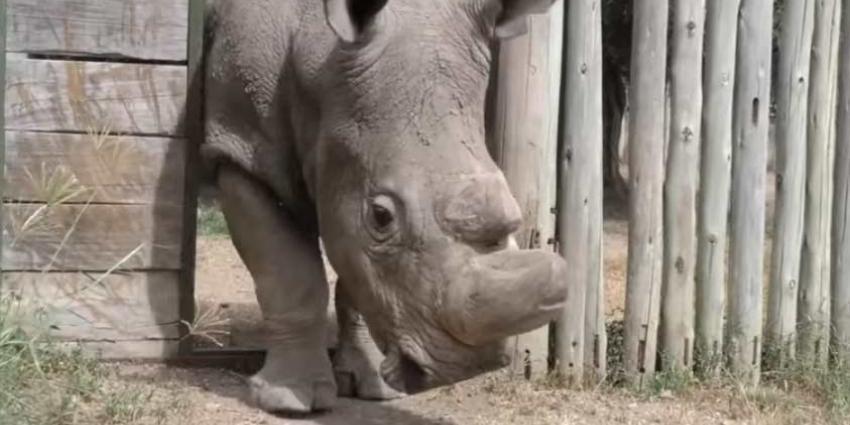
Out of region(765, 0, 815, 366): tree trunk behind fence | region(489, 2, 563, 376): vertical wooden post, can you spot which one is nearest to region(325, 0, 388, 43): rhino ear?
region(489, 2, 563, 376): vertical wooden post

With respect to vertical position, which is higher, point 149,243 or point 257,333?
point 149,243

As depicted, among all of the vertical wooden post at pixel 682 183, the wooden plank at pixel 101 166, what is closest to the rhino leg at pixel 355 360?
the wooden plank at pixel 101 166

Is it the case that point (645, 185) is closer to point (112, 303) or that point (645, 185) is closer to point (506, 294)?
point (506, 294)

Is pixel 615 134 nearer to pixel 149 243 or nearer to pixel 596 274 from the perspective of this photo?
pixel 596 274

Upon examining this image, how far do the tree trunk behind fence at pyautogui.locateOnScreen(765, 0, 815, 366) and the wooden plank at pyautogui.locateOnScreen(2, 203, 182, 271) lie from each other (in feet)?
7.90

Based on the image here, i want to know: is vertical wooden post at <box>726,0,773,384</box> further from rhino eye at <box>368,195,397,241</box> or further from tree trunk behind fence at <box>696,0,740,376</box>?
rhino eye at <box>368,195,397,241</box>

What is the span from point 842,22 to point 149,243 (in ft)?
9.71

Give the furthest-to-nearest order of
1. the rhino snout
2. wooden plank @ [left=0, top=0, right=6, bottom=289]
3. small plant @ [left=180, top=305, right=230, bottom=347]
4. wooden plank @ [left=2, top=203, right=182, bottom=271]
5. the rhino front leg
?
wooden plank @ [left=2, top=203, right=182, bottom=271], wooden plank @ [left=0, top=0, right=6, bottom=289], the rhino front leg, small plant @ [left=180, top=305, right=230, bottom=347], the rhino snout

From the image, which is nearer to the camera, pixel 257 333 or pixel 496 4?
pixel 496 4

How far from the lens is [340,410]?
480 cm

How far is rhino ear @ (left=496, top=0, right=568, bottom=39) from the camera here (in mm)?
4484

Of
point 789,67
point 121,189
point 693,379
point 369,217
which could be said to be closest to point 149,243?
point 121,189

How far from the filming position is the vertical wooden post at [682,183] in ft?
17.6

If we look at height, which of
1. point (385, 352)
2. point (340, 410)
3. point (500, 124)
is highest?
point (500, 124)
